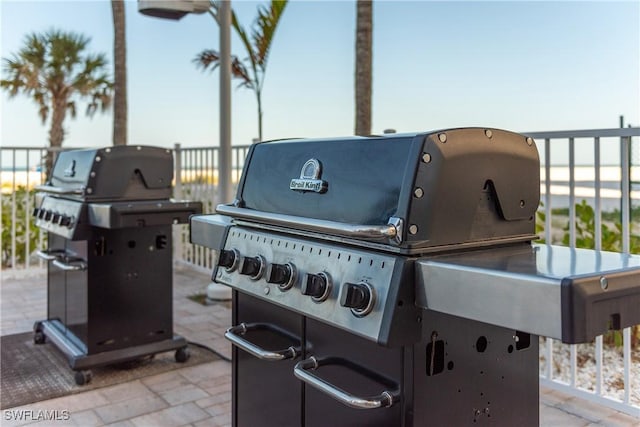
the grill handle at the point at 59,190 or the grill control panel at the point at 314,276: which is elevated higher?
the grill handle at the point at 59,190

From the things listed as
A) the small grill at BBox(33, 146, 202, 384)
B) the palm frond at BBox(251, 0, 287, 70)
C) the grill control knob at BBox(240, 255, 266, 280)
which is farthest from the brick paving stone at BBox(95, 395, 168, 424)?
the palm frond at BBox(251, 0, 287, 70)

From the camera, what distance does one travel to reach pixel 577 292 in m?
0.90

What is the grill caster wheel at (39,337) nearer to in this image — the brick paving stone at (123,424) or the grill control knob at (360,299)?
the brick paving stone at (123,424)

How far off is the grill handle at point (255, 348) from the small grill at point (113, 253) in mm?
1222

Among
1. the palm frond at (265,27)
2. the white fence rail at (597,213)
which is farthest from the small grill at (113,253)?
the palm frond at (265,27)

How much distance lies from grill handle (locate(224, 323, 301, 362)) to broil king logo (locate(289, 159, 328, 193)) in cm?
46

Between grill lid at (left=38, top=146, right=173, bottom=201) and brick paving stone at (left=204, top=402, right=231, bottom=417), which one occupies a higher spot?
grill lid at (left=38, top=146, right=173, bottom=201)

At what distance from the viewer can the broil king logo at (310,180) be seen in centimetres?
139

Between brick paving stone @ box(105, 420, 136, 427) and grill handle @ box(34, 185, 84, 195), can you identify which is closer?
brick paving stone @ box(105, 420, 136, 427)

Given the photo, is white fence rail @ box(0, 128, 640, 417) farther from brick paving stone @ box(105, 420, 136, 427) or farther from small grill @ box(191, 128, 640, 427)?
brick paving stone @ box(105, 420, 136, 427)

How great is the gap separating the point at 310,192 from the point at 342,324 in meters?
0.38

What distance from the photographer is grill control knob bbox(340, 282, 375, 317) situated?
3.76 feet

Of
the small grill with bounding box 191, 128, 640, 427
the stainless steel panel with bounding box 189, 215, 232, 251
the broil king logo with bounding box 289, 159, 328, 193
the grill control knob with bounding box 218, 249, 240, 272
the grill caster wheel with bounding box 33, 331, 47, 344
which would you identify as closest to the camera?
the small grill with bounding box 191, 128, 640, 427

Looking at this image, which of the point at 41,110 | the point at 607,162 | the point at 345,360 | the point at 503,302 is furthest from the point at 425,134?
the point at 41,110
